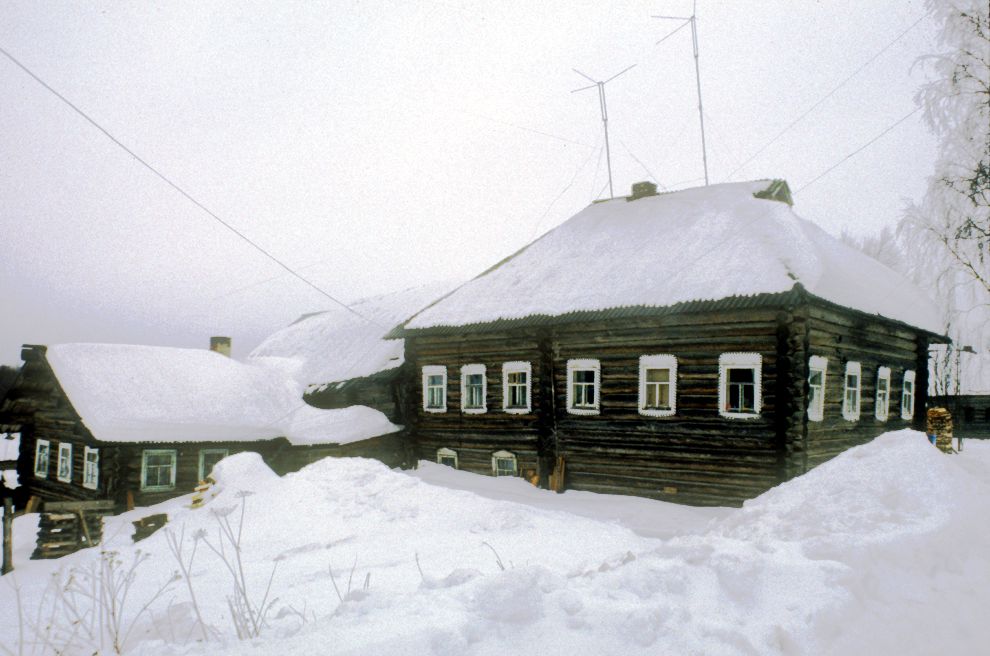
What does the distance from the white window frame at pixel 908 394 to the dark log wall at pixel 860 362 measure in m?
0.15

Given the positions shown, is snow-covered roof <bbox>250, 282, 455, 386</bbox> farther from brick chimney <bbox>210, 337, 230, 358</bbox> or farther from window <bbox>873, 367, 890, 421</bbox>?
window <bbox>873, 367, 890, 421</bbox>

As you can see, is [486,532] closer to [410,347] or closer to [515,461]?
[515,461]

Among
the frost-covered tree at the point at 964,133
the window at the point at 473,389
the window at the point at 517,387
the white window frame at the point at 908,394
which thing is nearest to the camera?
the frost-covered tree at the point at 964,133

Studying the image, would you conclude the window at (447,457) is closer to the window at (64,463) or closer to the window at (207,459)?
the window at (207,459)

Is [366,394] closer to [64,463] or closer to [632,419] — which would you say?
[64,463]

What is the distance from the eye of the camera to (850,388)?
614 inches

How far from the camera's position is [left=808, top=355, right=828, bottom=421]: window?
533 inches

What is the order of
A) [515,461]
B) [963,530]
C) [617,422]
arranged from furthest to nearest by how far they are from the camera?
[515,461]
[617,422]
[963,530]

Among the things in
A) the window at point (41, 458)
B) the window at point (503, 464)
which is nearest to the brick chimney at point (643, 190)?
the window at point (503, 464)

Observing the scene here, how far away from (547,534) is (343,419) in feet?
40.7

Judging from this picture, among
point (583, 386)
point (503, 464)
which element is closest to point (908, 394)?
point (583, 386)

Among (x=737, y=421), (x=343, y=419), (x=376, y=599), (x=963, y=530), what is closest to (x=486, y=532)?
(x=376, y=599)

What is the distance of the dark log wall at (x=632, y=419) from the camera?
13359 millimetres

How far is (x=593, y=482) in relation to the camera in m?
15.5
